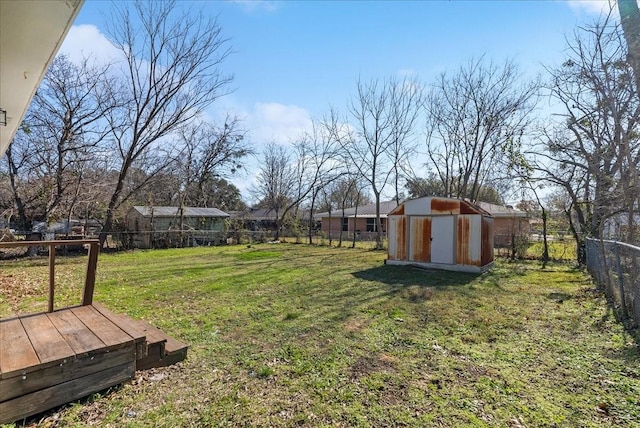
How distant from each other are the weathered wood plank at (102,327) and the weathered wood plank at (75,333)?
0.04 meters

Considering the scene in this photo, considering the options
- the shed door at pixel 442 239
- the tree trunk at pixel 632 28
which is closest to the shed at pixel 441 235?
the shed door at pixel 442 239

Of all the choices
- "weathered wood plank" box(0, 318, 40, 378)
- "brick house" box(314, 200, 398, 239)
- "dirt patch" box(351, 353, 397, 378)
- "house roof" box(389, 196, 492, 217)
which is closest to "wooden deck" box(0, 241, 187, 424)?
"weathered wood plank" box(0, 318, 40, 378)

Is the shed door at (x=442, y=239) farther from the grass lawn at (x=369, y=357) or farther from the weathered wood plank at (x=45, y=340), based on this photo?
the weathered wood plank at (x=45, y=340)

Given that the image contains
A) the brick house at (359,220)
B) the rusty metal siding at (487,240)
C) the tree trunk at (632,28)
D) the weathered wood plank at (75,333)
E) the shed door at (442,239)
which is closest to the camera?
the weathered wood plank at (75,333)

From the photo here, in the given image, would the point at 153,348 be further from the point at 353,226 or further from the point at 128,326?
the point at 353,226

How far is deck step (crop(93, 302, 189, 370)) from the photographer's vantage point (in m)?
3.16

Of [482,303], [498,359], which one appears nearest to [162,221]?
[482,303]

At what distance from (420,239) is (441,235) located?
0.69m

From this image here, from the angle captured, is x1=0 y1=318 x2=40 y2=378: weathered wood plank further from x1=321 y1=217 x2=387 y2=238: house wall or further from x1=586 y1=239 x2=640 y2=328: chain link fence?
x1=321 y1=217 x2=387 y2=238: house wall

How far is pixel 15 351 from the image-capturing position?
2.61m

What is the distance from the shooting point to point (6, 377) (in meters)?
2.25

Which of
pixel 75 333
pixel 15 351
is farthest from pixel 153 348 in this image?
pixel 15 351

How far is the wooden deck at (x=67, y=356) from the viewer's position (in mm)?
2365

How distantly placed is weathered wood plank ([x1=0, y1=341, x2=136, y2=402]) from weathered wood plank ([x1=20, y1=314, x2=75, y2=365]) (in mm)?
68
